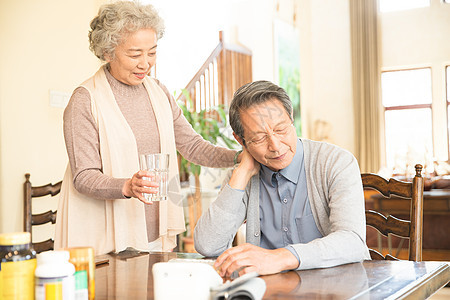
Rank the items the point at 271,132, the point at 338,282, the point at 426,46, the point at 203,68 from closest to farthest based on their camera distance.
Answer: the point at 338,282 < the point at 271,132 < the point at 203,68 < the point at 426,46

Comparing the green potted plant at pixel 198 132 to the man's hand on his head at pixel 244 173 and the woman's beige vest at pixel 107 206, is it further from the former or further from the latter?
the man's hand on his head at pixel 244 173

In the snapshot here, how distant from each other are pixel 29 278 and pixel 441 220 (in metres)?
4.89

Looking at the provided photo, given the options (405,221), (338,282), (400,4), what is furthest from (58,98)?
(400,4)

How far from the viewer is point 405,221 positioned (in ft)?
5.61

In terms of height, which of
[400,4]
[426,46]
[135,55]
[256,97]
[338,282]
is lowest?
[338,282]

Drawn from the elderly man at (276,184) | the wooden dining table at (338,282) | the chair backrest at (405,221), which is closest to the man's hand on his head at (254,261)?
the wooden dining table at (338,282)

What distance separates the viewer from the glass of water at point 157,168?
5.36 feet

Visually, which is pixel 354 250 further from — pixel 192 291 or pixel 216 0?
pixel 216 0

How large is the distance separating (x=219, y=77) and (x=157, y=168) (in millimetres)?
5262

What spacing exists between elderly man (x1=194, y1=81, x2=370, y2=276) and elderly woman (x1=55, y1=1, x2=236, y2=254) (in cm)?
43

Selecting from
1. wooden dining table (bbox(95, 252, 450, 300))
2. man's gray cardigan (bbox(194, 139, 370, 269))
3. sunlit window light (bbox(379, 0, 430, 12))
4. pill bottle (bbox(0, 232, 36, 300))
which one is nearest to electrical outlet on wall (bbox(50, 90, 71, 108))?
man's gray cardigan (bbox(194, 139, 370, 269))

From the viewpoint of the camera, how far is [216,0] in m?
7.27

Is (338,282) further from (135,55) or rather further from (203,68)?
(203,68)

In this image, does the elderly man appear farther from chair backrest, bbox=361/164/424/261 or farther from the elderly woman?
the elderly woman
